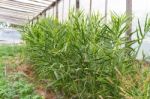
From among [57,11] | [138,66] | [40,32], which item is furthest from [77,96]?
[57,11]

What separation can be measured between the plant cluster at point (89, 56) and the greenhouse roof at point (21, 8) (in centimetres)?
406

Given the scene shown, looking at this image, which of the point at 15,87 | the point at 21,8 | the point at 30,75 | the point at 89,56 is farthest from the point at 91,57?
the point at 21,8

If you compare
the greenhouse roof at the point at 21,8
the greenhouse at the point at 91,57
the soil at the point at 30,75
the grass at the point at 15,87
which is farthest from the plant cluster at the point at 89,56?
the greenhouse roof at the point at 21,8

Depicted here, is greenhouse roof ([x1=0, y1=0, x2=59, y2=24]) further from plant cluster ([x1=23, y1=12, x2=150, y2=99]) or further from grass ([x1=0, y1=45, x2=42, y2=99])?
plant cluster ([x1=23, y1=12, x2=150, y2=99])

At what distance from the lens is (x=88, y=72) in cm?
359

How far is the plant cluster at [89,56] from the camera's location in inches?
129

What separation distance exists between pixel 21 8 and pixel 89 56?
27.7 ft

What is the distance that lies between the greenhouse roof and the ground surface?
234 cm

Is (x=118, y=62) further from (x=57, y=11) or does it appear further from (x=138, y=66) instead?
(x=57, y=11)

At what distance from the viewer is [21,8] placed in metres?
11.7

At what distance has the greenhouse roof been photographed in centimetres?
1012

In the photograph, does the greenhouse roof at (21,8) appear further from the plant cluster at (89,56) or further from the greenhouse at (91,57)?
the plant cluster at (89,56)

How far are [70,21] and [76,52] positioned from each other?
0.47 metres

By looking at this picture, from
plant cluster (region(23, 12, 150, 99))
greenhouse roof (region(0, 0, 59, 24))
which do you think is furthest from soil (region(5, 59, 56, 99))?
greenhouse roof (region(0, 0, 59, 24))
